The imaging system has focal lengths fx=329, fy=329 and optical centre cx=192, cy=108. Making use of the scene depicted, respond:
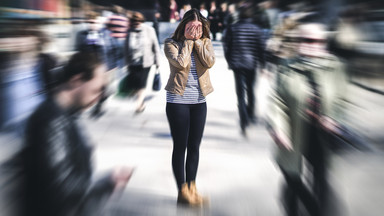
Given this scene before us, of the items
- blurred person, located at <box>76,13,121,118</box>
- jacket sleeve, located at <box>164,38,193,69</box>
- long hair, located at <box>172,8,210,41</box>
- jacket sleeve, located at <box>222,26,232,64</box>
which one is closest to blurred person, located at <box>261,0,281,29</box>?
jacket sleeve, located at <box>222,26,232,64</box>

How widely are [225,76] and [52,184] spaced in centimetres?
671

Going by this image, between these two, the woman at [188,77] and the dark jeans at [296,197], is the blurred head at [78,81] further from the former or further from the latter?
the dark jeans at [296,197]

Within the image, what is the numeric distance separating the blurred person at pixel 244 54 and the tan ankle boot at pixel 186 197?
2060 millimetres

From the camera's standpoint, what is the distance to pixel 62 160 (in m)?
2.45

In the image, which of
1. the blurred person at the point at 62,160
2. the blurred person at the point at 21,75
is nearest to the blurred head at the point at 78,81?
the blurred person at the point at 62,160

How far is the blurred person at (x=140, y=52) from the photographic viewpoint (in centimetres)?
554

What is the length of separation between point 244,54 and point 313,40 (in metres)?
1.68

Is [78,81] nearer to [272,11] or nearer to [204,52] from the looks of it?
[204,52]

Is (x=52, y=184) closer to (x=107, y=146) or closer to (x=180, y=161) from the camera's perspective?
(x=180, y=161)

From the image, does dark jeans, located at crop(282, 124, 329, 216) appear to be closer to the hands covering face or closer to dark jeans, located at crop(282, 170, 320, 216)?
dark jeans, located at crop(282, 170, 320, 216)

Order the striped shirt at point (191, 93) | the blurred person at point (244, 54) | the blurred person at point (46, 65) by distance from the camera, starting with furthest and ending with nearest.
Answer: the blurred person at point (244, 54) < the striped shirt at point (191, 93) < the blurred person at point (46, 65)

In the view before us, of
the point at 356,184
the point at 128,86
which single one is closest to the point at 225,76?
the point at 128,86

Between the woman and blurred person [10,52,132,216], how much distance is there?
0.78m

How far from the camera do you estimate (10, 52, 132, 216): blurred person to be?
6.95ft
